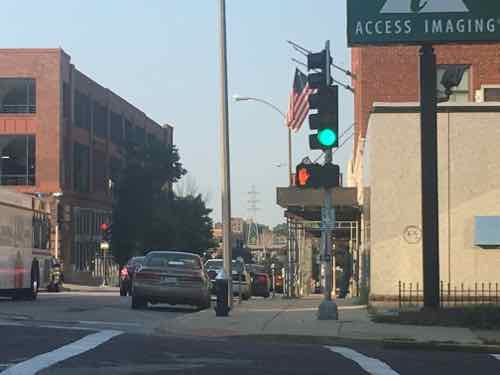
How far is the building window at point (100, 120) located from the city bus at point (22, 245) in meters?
40.9

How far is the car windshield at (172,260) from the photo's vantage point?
1005 inches

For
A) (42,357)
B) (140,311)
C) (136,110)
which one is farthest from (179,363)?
(136,110)

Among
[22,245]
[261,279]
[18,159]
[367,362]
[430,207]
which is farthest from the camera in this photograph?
[18,159]

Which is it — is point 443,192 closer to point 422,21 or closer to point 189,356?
point 422,21

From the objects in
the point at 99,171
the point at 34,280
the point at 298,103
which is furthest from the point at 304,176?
the point at 99,171

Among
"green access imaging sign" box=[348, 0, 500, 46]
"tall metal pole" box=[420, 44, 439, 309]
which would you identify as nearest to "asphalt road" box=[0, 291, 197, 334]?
"tall metal pole" box=[420, 44, 439, 309]

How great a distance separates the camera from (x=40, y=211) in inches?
1296

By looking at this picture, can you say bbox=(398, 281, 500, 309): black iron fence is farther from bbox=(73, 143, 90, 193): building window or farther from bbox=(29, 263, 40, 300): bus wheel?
bbox=(73, 143, 90, 193): building window

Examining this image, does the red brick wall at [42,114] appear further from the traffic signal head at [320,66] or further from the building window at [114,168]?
the traffic signal head at [320,66]

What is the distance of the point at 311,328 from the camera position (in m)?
17.9

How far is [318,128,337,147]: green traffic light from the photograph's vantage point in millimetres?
19172

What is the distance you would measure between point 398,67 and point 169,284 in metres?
14.4

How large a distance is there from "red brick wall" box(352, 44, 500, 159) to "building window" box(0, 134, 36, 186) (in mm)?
33668

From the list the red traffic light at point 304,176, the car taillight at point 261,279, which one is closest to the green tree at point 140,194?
the car taillight at point 261,279
